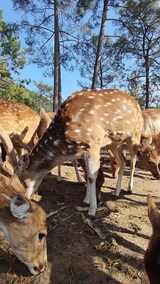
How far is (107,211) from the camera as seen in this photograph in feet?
24.1

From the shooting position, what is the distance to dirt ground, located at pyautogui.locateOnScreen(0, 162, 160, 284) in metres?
5.33

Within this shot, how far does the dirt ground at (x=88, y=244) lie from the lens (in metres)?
5.33

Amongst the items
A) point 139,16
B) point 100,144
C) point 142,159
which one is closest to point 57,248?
point 100,144

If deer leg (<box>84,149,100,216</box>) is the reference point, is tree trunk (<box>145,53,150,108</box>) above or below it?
below

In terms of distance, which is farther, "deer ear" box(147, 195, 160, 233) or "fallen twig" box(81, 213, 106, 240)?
"fallen twig" box(81, 213, 106, 240)

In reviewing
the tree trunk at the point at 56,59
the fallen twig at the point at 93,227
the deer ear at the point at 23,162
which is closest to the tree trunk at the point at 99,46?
the tree trunk at the point at 56,59

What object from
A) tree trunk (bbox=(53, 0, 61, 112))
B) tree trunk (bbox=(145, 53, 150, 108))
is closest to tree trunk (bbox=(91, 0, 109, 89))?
tree trunk (bbox=(53, 0, 61, 112))

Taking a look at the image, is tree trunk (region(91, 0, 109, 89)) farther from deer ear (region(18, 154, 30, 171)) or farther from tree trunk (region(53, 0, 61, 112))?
deer ear (region(18, 154, 30, 171))

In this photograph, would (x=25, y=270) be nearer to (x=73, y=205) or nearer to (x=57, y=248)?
(x=57, y=248)

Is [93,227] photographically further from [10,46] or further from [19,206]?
[10,46]

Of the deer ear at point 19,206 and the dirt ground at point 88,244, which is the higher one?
the deer ear at point 19,206

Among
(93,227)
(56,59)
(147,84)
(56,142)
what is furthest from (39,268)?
(147,84)

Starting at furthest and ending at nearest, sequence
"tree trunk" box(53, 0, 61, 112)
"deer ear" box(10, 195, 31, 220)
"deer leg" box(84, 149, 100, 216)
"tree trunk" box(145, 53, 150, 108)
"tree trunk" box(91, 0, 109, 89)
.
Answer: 1. "tree trunk" box(145, 53, 150, 108)
2. "tree trunk" box(53, 0, 61, 112)
3. "tree trunk" box(91, 0, 109, 89)
4. "deer leg" box(84, 149, 100, 216)
5. "deer ear" box(10, 195, 31, 220)

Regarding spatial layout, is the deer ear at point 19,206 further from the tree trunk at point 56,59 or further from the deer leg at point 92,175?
the tree trunk at point 56,59
